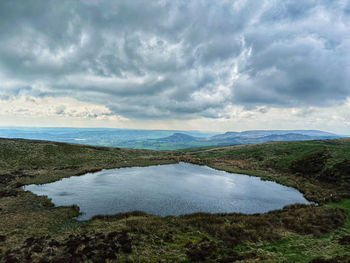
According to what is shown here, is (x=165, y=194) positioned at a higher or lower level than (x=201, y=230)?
lower

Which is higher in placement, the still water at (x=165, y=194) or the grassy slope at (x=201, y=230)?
the grassy slope at (x=201, y=230)

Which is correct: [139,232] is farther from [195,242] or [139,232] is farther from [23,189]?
[23,189]

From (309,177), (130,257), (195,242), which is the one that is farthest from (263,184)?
(130,257)

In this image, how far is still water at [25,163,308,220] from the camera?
103 feet

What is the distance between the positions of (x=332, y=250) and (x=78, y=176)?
183 feet

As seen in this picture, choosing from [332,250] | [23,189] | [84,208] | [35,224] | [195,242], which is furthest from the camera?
[23,189]

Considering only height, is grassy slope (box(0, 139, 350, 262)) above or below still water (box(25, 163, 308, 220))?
above

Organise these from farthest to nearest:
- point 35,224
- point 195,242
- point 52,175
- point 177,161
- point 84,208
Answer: point 177,161 < point 52,175 < point 84,208 < point 35,224 < point 195,242

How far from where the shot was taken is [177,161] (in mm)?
83875

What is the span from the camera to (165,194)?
38.5 meters

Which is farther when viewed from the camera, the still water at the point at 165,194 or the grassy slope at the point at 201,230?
the still water at the point at 165,194

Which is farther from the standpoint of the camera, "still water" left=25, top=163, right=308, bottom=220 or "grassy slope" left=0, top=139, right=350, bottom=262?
"still water" left=25, top=163, right=308, bottom=220

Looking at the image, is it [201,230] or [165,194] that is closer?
[201,230]

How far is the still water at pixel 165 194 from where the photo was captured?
31.4 metres
